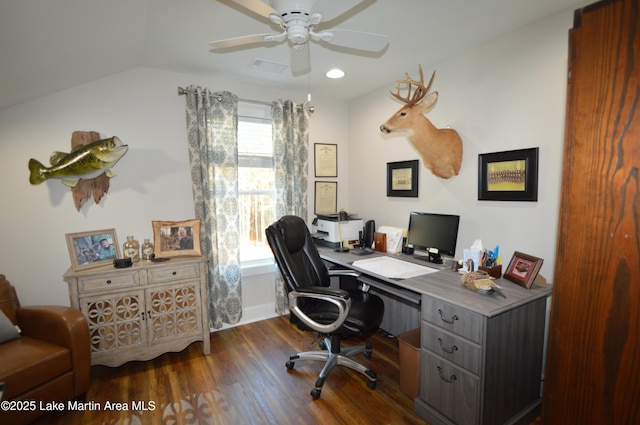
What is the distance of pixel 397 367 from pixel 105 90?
3.24 m

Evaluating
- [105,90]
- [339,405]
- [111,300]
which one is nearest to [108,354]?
[111,300]

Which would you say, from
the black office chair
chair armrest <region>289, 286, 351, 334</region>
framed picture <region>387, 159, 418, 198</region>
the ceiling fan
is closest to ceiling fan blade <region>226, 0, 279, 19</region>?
the ceiling fan

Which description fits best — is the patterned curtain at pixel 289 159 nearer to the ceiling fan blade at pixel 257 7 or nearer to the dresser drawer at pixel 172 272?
the dresser drawer at pixel 172 272

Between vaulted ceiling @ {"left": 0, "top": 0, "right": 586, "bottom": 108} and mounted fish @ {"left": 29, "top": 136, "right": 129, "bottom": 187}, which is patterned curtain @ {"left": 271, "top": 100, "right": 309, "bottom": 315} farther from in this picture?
mounted fish @ {"left": 29, "top": 136, "right": 129, "bottom": 187}

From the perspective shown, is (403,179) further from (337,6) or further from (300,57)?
(337,6)

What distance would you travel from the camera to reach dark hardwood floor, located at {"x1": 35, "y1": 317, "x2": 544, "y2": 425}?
6.00ft

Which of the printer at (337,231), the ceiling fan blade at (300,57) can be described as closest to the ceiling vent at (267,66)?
the ceiling fan blade at (300,57)

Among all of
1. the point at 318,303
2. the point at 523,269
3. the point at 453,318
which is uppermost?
the point at 523,269

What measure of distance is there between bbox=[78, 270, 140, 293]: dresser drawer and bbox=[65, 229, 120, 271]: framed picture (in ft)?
0.47

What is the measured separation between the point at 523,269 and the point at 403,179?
52.1 inches

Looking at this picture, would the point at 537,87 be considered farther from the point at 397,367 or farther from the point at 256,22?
the point at 397,367

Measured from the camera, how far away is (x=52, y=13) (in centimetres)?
150

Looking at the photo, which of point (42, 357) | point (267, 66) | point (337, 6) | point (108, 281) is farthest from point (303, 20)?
point (42, 357)

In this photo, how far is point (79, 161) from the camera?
2260 millimetres
